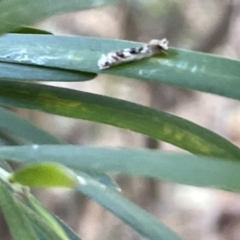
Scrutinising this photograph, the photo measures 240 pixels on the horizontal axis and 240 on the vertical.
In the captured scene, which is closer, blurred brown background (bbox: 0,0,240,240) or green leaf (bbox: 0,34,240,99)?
green leaf (bbox: 0,34,240,99)

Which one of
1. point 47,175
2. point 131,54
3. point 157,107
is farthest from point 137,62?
point 157,107

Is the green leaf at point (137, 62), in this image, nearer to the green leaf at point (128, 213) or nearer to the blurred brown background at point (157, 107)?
the green leaf at point (128, 213)

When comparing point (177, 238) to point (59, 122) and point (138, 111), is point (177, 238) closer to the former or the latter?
point (138, 111)

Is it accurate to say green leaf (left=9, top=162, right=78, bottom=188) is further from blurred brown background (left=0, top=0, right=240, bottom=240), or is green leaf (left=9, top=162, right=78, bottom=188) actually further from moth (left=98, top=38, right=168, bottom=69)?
blurred brown background (left=0, top=0, right=240, bottom=240)

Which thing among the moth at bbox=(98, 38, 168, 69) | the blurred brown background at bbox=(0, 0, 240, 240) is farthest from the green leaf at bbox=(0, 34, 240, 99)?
the blurred brown background at bbox=(0, 0, 240, 240)

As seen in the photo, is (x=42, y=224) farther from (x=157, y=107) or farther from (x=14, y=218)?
(x=157, y=107)
